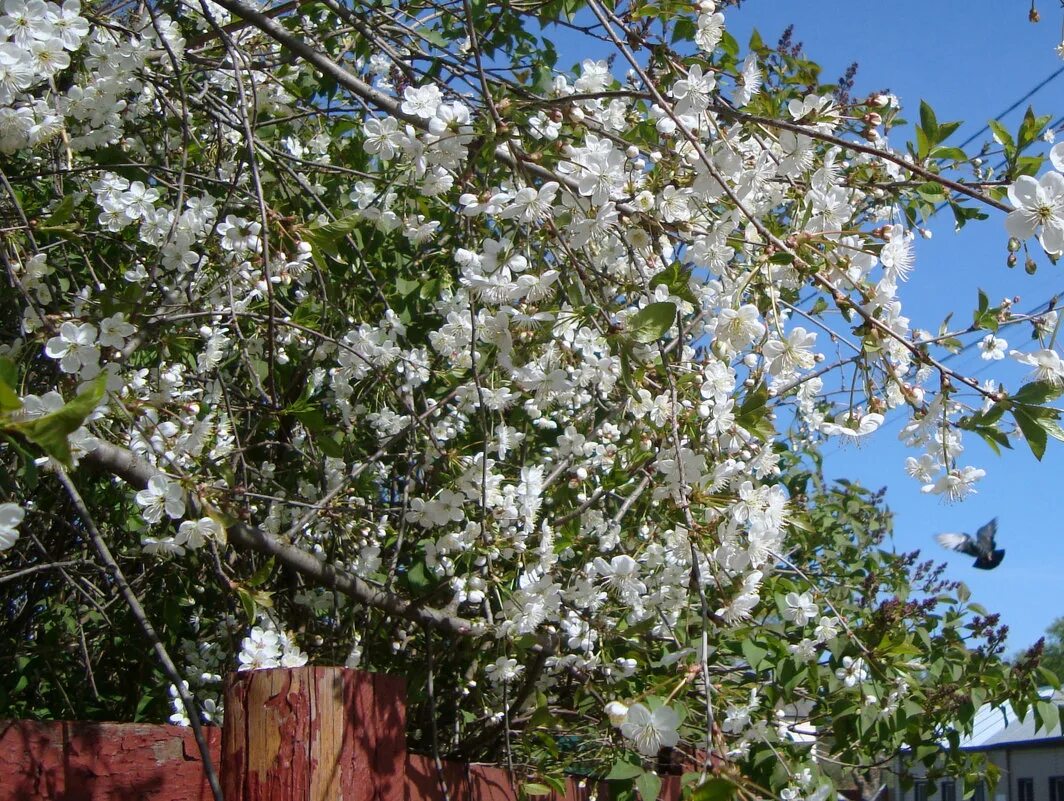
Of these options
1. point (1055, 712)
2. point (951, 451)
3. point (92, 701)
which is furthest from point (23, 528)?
point (1055, 712)

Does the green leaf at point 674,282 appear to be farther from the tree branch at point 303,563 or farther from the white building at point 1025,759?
the white building at point 1025,759

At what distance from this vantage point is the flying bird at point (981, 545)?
4949 mm

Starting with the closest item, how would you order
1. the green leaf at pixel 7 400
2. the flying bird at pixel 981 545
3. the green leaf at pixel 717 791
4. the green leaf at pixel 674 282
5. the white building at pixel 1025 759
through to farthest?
the green leaf at pixel 7 400, the green leaf at pixel 717 791, the green leaf at pixel 674 282, the flying bird at pixel 981 545, the white building at pixel 1025 759

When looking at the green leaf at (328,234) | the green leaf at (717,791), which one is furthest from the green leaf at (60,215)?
the green leaf at (717,791)

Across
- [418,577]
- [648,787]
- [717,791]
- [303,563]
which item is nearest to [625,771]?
[648,787]

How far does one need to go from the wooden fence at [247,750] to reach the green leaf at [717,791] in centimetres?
62

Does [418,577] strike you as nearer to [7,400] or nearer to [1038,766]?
[7,400]

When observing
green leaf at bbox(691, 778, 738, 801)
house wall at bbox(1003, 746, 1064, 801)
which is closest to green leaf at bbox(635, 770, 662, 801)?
green leaf at bbox(691, 778, 738, 801)

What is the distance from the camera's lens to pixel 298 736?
154cm

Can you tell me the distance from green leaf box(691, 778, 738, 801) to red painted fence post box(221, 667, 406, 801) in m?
0.61

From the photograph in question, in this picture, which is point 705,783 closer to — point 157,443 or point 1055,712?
point 157,443

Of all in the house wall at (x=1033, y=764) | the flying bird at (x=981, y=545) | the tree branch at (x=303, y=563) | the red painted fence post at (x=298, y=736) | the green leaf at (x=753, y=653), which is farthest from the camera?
the house wall at (x=1033, y=764)

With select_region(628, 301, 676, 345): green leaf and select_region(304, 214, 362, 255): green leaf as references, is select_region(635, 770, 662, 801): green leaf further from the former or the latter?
select_region(304, 214, 362, 255): green leaf

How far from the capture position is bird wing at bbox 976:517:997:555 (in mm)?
5055
